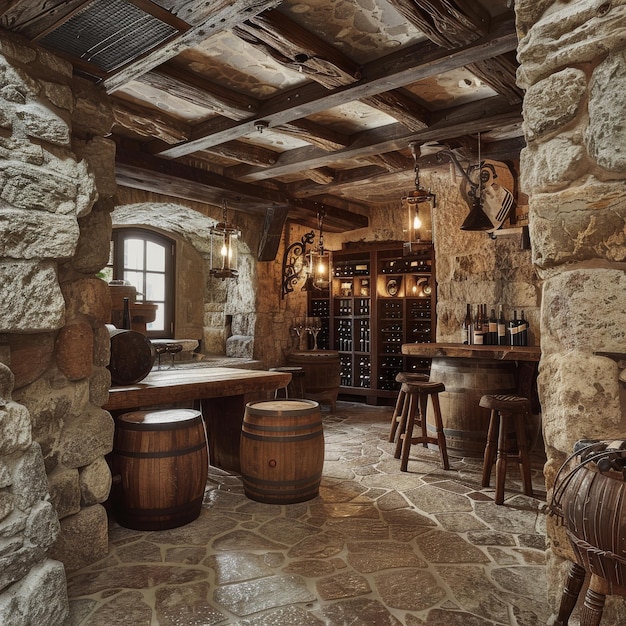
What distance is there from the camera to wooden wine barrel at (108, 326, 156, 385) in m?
3.20

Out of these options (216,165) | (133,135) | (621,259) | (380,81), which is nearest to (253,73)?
(380,81)

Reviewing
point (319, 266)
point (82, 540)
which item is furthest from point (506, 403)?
point (319, 266)

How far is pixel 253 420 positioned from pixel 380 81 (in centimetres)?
232

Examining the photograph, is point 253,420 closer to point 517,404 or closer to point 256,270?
point 517,404

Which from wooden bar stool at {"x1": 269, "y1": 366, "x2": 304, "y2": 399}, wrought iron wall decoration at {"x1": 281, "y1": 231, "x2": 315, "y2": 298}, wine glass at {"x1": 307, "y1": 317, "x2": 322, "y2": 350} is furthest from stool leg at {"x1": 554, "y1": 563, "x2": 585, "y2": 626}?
wine glass at {"x1": 307, "y1": 317, "x2": 322, "y2": 350}

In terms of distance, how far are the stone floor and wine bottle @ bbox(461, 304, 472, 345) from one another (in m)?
1.90

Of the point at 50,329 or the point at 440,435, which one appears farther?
the point at 440,435

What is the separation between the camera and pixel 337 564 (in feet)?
8.11

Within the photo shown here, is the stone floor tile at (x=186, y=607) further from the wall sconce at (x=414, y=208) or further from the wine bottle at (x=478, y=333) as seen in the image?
the wine bottle at (x=478, y=333)

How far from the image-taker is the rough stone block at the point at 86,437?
8.07ft

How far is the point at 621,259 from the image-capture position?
1.62m

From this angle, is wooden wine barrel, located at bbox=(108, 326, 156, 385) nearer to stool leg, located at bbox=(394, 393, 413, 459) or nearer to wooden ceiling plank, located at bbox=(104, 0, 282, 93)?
wooden ceiling plank, located at bbox=(104, 0, 282, 93)

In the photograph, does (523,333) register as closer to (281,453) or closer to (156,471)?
(281,453)

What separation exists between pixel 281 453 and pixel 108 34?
96.1 inches
